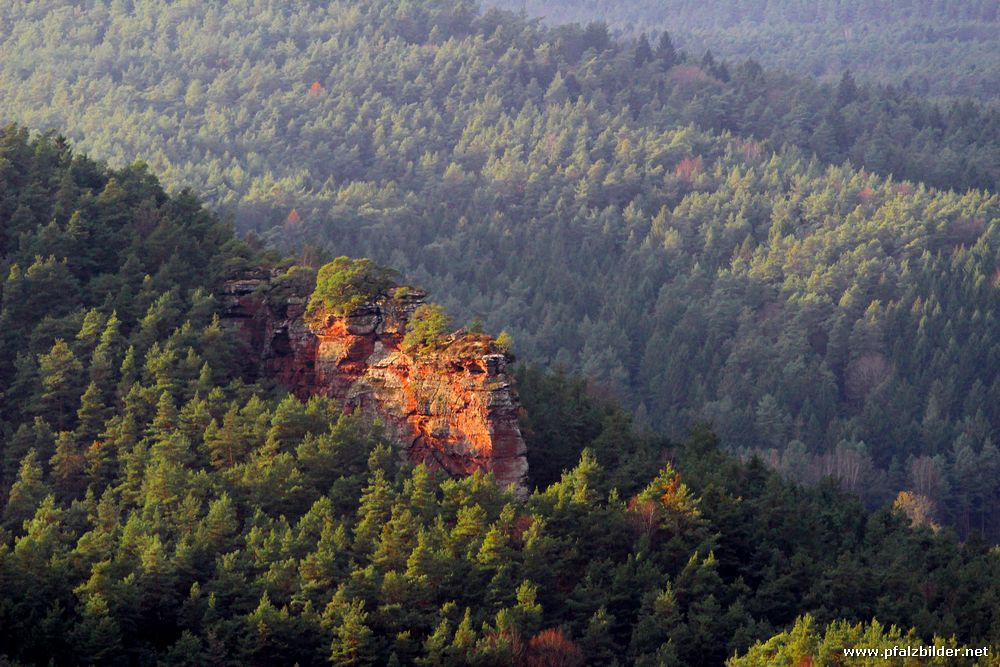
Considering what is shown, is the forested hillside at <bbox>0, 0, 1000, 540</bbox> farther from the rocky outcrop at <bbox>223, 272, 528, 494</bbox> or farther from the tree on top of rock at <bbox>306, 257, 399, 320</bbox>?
the tree on top of rock at <bbox>306, 257, 399, 320</bbox>

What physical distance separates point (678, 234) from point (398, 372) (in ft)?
354

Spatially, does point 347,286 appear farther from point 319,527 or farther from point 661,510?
point 661,510

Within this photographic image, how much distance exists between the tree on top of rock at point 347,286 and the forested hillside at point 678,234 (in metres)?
58.0

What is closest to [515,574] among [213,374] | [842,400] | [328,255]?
Result: [213,374]

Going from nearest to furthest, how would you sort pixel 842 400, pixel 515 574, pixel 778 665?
pixel 778 665, pixel 515 574, pixel 842 400

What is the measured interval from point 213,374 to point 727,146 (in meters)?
130

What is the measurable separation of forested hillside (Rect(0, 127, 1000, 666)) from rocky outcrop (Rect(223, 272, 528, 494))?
925mm

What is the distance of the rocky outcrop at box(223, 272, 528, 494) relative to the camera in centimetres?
5919

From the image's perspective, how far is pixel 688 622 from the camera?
185 feet

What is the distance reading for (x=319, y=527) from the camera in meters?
57.2

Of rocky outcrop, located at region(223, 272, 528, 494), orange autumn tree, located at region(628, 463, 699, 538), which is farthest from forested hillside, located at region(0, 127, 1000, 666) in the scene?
rocky outcrop, located at region(223, 272, 528, 494)

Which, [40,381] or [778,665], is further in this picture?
[40,381]

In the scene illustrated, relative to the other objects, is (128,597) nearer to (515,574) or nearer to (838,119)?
(515,574)

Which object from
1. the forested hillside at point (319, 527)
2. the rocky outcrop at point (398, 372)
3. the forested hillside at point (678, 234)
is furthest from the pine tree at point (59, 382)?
the forested hillside at point (678, 234)
